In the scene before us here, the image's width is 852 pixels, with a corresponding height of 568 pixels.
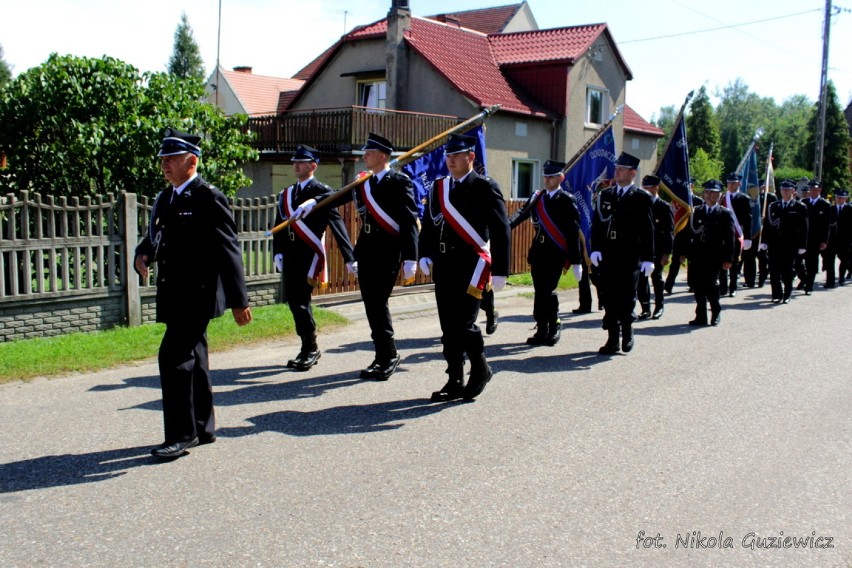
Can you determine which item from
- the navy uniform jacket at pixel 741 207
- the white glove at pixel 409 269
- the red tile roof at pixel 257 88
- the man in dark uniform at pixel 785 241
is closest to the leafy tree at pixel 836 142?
the red tile roof at pixel 257 88

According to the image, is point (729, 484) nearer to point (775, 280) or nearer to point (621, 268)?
point (621, 268)

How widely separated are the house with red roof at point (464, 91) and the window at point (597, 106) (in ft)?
0.12

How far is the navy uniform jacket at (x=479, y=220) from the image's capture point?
6.35m

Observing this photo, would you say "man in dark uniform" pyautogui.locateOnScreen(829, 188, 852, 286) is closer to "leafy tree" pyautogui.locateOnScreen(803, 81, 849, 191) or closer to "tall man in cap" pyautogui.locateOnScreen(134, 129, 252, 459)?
"tall man in cap" pyautogui.locateOnScreen(134, 129, 252, 459)

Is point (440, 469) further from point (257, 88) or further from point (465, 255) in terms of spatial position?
point (257, 88)

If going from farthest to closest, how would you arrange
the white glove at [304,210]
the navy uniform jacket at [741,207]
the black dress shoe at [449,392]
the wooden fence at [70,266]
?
the navy uniform jacket at [741,207] < the wooden fence at [70,266] < the white glove at [304,210] < the black dress shoe at [449,392]

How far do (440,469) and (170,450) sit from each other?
1.62 metres

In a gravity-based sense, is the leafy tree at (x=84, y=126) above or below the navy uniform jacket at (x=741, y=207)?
above

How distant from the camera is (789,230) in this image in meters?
13.5

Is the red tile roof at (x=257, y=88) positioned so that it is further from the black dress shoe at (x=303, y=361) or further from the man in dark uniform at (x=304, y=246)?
the black dress shoe at (x=303, y=361)

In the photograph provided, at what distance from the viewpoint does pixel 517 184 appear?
26969 millimetres

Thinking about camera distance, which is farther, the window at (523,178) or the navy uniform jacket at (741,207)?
the window at (523,178)

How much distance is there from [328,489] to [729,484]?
229 centimetres

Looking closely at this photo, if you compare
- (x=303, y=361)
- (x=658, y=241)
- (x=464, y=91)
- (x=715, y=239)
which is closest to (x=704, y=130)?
(x=464, y=91)
